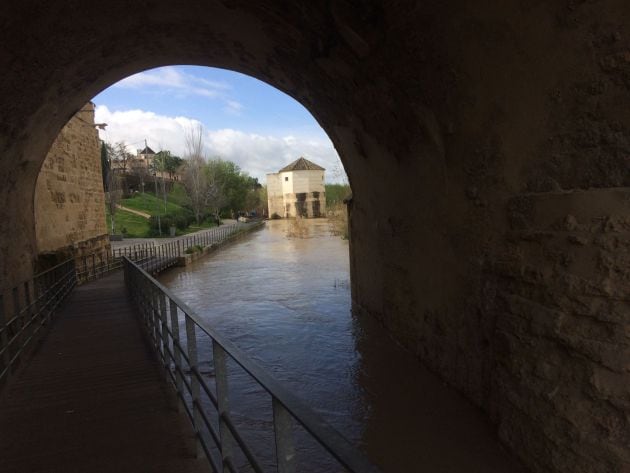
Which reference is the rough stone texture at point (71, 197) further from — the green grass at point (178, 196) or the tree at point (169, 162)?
the tree at point (169, 162)

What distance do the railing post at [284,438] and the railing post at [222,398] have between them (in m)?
0.69

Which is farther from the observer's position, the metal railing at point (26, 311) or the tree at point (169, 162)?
the tree at point (169, 162)

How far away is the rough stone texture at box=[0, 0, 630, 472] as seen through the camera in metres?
2.84

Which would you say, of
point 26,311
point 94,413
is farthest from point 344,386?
point 26,311

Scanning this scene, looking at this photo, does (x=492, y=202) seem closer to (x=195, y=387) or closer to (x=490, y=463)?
(x=490, y=463)

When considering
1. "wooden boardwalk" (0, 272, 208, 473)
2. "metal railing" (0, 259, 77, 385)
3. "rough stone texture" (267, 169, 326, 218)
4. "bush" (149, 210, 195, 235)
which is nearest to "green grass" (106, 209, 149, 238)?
"bush" (149, 210, 195, 235)

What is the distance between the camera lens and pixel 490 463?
3.66 metres

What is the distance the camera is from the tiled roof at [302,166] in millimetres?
55416

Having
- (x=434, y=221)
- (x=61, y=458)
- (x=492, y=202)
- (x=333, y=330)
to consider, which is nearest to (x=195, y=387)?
(x=61, y=458)

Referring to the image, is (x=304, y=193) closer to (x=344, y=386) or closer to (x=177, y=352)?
(x=344, y=386)

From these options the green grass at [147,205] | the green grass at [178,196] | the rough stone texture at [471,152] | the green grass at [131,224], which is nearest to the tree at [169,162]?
the green grass at [178,196]

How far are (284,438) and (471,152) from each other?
332 centimetres

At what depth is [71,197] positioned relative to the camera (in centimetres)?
1198

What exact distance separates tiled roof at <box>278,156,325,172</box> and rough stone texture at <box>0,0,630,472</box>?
48154 mm
